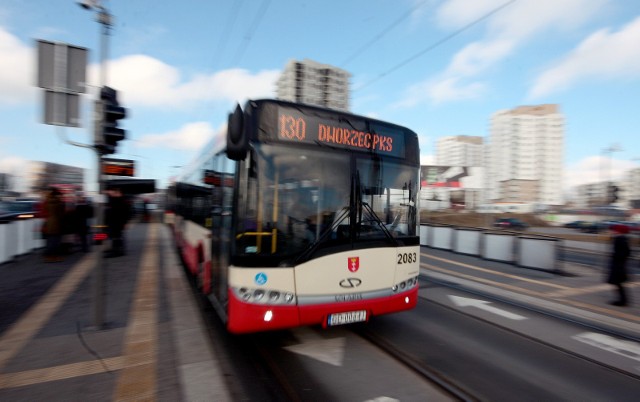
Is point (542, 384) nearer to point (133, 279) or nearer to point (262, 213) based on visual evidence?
point (262, 213)

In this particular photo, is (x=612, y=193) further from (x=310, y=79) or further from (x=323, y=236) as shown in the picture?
(x=310, y=79)

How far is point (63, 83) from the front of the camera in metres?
4.79

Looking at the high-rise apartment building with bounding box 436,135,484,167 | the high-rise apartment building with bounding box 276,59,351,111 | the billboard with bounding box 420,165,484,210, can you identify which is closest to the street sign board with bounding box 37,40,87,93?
the billboard with bounding box 420,165,484,210

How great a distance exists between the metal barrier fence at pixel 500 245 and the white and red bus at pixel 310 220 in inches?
332

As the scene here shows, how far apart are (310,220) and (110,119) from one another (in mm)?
3348

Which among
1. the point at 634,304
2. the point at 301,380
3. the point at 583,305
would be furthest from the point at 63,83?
the point at 634,304

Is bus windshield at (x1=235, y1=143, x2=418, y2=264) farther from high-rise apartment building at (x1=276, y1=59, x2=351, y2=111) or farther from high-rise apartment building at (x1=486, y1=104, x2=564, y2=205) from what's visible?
high-rise apartment building at (x1=486, y1=104, x2=564, y2=205)

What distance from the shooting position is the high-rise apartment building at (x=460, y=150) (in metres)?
140

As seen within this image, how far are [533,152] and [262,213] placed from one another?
155743 millimetres

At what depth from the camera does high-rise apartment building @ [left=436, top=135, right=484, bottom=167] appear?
140m

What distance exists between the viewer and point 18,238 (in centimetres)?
1080

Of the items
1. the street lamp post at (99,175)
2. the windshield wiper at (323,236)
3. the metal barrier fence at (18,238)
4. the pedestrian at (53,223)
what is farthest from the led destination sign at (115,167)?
the metal barrier fence at (18,238)

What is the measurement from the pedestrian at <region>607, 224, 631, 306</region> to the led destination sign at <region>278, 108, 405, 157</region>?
5843 millimetres

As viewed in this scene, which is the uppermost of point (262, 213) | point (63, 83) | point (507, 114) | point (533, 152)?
point (507, 114)
